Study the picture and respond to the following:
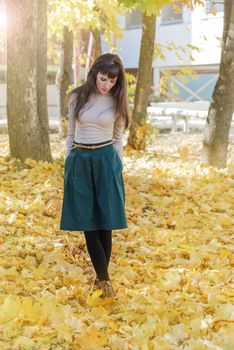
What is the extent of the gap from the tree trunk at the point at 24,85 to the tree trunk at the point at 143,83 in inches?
129

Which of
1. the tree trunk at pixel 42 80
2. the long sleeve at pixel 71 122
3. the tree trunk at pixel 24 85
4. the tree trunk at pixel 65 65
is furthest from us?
the tree trunk at pixel 65 65

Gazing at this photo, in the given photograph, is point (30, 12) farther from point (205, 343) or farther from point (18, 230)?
point (205, 343)

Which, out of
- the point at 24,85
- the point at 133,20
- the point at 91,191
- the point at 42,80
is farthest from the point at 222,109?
the point at 133,20

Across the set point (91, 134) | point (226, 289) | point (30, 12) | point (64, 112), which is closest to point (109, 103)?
point (91, 134)

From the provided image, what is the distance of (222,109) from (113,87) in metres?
5.19

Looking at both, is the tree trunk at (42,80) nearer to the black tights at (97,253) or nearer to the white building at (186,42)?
the black tights at (97,253)

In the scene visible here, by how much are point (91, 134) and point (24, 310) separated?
1286 millimetres

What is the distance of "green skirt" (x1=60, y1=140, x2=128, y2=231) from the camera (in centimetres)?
437

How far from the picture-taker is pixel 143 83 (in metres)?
11.5

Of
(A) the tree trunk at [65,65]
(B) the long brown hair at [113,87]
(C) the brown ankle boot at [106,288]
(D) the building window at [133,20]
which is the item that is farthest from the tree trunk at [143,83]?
(D) the building window at [133,20]

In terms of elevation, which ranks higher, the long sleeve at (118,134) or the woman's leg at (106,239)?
the long sleeve at (118,134)

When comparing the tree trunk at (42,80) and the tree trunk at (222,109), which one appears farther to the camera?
the tree trunk at (222,109)

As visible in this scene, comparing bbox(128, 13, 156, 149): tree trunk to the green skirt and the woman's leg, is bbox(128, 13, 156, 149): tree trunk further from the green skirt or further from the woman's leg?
the green skirt

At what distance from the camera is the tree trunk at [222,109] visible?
→ 9.25 meters
